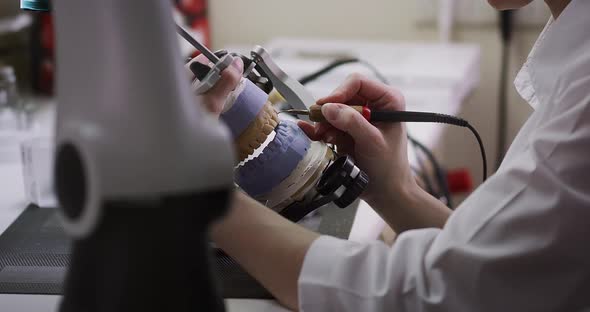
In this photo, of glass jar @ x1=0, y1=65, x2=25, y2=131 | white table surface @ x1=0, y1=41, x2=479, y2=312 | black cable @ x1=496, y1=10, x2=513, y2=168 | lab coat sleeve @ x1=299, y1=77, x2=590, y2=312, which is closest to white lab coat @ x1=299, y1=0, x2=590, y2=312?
lab coat sleeve @ x1=299, y1=77, x2=590, y2=312

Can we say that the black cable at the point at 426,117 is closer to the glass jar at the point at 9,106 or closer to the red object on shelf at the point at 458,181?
the glass jar at the point at 9,106

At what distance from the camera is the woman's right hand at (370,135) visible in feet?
3.29

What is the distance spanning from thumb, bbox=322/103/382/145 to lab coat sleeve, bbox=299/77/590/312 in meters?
0.26

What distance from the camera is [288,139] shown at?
0.93 m

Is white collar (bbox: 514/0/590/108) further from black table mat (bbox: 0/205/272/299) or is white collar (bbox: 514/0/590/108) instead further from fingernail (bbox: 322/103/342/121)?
black table mat (bbox: 0/205/272/299)

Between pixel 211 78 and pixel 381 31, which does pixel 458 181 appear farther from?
pixel 211 78

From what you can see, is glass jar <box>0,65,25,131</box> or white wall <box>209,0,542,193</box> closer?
glass jar <box>0,65,25,131</box>

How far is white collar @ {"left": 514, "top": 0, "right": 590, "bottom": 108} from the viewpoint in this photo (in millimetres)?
827

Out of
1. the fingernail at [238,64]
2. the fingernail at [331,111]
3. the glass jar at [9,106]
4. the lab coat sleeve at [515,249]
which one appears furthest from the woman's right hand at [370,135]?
the glass jar at [9,106]

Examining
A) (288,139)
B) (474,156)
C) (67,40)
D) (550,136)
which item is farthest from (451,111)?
(67,40)

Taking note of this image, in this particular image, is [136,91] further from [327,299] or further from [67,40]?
[327,299]

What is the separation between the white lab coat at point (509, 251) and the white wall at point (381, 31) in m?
1.62

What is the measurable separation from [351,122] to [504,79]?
1549 mm

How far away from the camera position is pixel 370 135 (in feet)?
3.33
